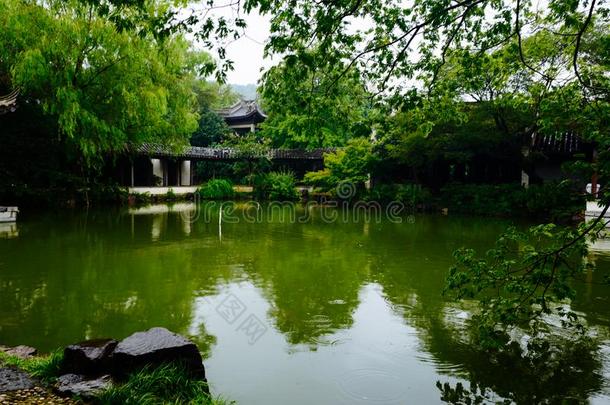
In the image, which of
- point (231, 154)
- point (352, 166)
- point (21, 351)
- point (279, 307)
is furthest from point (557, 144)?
point (21, 351)

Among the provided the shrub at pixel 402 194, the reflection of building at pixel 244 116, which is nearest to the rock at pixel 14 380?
the shrub at pixel 402 194

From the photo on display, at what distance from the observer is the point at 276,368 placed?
11.7 ft

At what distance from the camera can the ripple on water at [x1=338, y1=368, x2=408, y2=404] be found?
123 inches

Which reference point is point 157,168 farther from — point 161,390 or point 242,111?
point 161,390

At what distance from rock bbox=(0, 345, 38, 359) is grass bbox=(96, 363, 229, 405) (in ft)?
3.55

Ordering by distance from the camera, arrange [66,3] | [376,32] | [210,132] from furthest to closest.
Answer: [210,132]
[66,3]
[376,32]

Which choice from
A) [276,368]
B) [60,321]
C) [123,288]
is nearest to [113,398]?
[276,368]

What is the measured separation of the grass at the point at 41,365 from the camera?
2932 millimetres

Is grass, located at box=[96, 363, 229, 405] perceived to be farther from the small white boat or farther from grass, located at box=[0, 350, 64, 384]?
the small white boat

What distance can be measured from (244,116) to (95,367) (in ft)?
97.4

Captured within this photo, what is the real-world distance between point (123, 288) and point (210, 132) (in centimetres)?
2564

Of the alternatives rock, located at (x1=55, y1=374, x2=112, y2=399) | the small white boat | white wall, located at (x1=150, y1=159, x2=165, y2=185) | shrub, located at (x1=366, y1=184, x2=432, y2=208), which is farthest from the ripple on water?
white wall, located at (x1=150, y1=159, x2=165, y2=185)

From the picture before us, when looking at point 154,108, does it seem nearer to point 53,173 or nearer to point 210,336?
point 53,173

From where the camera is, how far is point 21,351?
346cm
